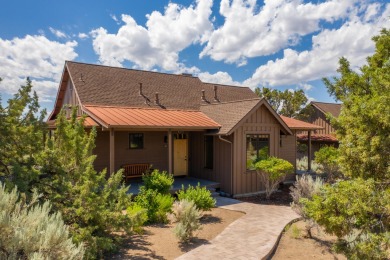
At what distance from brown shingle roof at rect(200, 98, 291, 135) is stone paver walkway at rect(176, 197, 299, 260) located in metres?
3.52

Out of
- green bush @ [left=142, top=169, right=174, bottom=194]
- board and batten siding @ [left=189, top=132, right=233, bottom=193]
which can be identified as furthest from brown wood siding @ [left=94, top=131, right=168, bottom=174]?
green bush @ [left=142, top=169, right=174, bottom=194]

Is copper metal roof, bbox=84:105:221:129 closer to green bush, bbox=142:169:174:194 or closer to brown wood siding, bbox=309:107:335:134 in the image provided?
green bush, bbox=142:169:174:194

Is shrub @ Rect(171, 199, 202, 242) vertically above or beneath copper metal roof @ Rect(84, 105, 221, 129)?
beneath

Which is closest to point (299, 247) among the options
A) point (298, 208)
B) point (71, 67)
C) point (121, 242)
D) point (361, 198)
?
point (298, 208)

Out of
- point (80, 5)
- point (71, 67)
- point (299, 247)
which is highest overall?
point (80, 5)

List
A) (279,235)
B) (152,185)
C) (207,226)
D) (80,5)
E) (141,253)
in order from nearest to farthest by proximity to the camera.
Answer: (141,253)
(279,235)
(207,226)
(152,185)
(80,5)

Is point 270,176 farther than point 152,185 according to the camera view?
Yes

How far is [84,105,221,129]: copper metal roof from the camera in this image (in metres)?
11.5

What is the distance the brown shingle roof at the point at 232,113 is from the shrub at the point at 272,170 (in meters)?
2.07

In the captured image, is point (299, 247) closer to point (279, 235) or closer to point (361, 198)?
point (279, 235)

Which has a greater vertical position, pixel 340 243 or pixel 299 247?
pixel 340 243

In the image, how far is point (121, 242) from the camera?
6684mm

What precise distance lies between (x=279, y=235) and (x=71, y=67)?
45.6 ft

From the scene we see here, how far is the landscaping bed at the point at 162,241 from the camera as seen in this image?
6.38 meters
